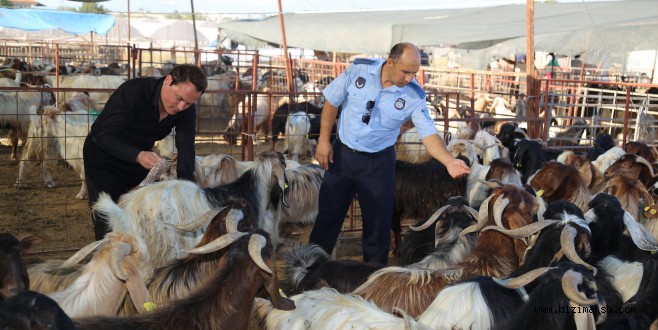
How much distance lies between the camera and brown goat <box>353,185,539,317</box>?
410 cm

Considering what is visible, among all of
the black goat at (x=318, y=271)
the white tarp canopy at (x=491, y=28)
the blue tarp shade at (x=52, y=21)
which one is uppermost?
the blue tarp shade at (x=52, y=21)

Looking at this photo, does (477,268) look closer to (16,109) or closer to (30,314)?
(30,314)

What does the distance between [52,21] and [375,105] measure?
30302 millimetres

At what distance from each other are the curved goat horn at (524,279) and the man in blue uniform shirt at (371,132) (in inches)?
53.3

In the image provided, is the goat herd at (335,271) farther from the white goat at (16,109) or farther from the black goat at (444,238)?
the white goat at (16,109)

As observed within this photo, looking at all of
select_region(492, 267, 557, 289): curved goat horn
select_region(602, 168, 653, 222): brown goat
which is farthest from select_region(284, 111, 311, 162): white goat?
select_region(492, 267, 557, 289): curved goat horn

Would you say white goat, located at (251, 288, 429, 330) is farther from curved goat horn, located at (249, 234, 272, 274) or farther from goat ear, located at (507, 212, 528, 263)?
goat ear, located at (507, 212, 528, 263)

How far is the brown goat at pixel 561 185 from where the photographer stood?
650 cm

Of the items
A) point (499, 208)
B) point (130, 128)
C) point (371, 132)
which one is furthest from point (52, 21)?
point (499, 208)

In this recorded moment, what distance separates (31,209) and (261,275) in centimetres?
618

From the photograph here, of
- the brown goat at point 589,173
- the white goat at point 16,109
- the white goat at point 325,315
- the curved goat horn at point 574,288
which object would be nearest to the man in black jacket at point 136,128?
the white goat at point 325,315

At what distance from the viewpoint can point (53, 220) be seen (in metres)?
8.25

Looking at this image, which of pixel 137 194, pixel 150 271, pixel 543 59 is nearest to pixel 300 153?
pixel 137 194

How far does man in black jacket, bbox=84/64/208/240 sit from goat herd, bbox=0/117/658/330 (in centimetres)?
17
